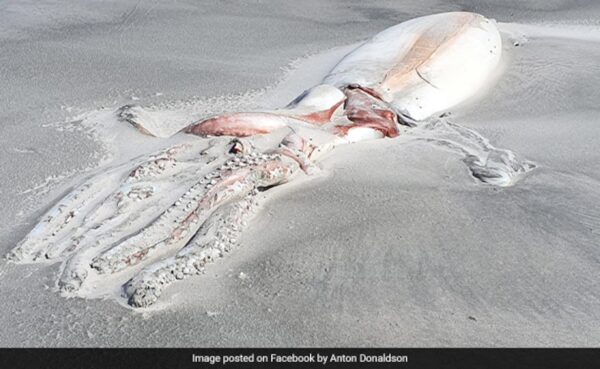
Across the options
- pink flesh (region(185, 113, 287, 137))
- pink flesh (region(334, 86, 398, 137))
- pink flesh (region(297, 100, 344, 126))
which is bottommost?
pink flesh (region(334, 86, 398, 137))

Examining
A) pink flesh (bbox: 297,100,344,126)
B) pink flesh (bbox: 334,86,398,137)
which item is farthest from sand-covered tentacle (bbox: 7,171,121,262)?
pink flesh (bbox: 334,86,398,137)

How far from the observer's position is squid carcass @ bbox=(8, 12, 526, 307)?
237 centimetres

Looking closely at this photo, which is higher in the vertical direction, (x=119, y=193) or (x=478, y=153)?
(x=119, y=193)

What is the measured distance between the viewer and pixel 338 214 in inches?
108

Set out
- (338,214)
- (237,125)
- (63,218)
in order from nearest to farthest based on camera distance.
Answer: (63,218) → (338,214) → (237,125)

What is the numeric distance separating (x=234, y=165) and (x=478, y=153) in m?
1.31

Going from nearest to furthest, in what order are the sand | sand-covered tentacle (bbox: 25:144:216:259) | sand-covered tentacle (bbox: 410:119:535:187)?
the sand < sand-covered tentacle (bbox: 25:144:216:259) < sand-covered tentacle (bbox: 410:119:535:187)

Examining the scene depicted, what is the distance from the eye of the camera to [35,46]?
483 cm

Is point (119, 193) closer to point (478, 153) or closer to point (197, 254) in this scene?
point (197, 254)

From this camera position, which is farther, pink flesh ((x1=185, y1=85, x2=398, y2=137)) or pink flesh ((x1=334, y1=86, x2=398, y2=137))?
pink flesh ((x1=334, y1=86, x2=398, y2=137))

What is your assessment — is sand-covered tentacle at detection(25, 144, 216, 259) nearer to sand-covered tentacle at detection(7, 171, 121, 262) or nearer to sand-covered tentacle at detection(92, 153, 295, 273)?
sand-covered tentacle at detection(7, 171, 121, 262)

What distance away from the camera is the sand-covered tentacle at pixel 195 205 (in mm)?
2348

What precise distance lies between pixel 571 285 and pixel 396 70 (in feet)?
6.91

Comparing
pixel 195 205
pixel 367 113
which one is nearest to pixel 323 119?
pixel 367 113
